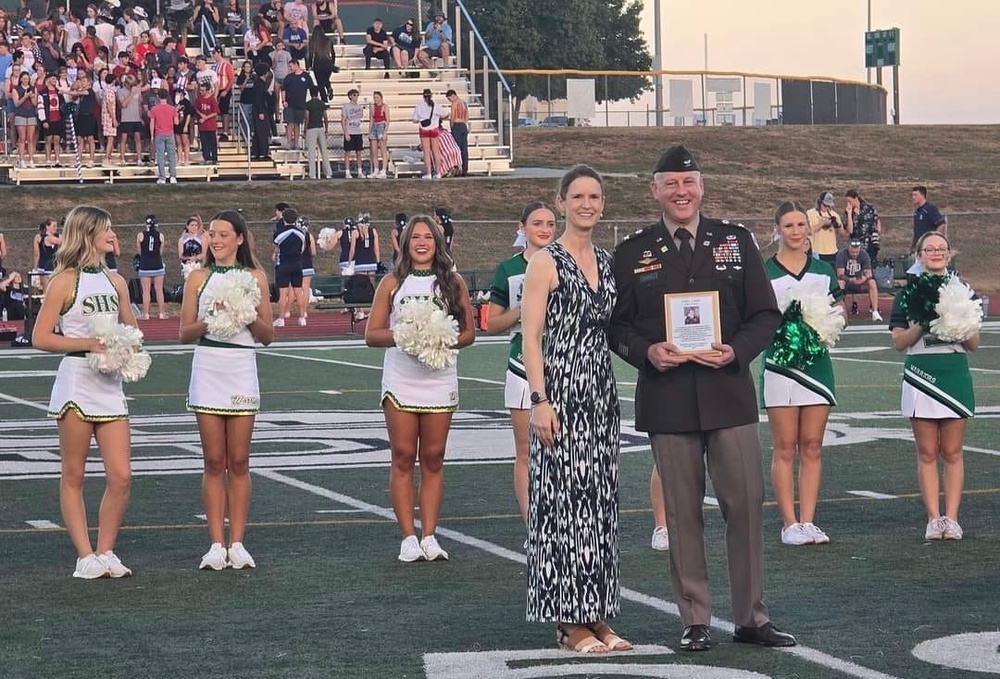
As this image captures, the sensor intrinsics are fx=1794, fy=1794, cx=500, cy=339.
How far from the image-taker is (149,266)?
27.4 meters

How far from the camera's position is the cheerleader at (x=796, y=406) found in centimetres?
916

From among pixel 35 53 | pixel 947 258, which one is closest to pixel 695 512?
pixel 947 258

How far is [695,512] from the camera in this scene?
668 cm

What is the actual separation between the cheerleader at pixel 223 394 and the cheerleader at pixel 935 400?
10.8 feet

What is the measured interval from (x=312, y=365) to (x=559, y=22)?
57104 millimetres

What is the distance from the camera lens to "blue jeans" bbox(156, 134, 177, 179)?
33.3 metres

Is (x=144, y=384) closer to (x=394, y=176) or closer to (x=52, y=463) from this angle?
(x=52, y=463)

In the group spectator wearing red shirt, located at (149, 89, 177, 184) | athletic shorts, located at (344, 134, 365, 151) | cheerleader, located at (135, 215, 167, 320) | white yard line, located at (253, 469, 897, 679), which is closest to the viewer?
white yard line, located at (253, 469, 897, 679)

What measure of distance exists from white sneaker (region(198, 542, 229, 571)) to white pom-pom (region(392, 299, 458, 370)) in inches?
51.7

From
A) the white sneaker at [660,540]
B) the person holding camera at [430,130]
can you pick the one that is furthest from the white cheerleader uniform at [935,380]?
the person holding camera at [430,130]

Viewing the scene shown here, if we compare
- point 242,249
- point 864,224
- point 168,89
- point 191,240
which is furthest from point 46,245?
point 242,249

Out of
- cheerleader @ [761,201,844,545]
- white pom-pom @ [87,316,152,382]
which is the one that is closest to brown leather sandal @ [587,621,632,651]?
cheerleader @ [761,201,844,545]

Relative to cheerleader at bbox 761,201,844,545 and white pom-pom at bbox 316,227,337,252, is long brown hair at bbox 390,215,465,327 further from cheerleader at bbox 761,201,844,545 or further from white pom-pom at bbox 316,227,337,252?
white pom-pom at bbox 316,227,337,252

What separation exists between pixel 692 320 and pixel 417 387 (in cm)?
261
